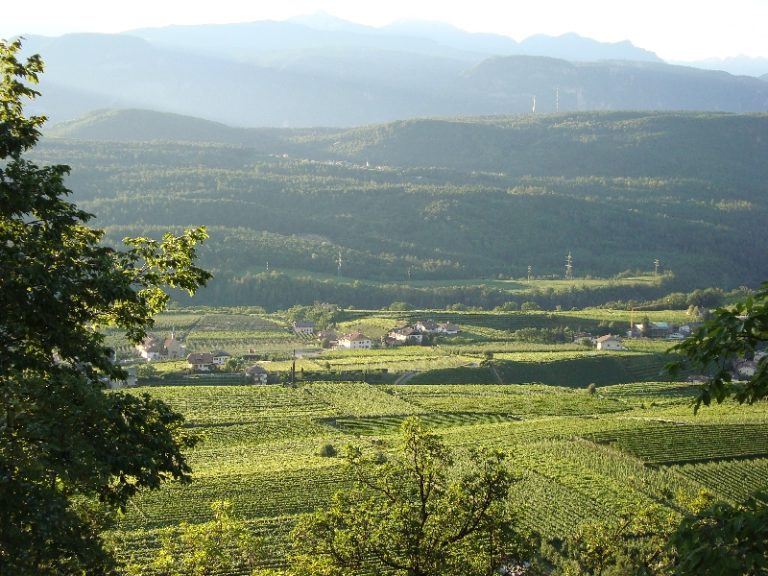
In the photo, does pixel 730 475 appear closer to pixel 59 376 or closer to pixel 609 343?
pixel 59 376

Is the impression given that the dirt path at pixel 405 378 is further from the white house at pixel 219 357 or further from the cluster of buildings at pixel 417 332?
the cluster of buildings at pixel 417 332

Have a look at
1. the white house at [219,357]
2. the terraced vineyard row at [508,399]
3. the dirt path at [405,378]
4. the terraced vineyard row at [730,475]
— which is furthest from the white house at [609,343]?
the terraced vineyard row at [730,475]

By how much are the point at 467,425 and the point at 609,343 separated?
A: 30908 mm

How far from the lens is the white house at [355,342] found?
7894 cm

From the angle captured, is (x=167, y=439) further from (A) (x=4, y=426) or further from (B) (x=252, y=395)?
(B) (x=252, y=395)

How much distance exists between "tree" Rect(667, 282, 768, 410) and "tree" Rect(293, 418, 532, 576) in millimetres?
5318

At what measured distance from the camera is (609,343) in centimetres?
7906

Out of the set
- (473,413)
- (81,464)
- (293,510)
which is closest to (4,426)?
(81,464)

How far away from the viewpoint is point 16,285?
32.3 feet

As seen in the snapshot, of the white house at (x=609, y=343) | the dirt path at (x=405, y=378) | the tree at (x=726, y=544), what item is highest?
the tree at (x=726, y=544)

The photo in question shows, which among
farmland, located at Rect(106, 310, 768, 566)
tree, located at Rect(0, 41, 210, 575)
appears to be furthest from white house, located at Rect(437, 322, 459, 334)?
tree, located at Rect(0, 41, 210, 575)

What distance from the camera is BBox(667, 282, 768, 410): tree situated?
292 inches

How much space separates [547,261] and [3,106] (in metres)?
143

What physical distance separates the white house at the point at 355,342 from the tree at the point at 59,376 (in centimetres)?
6717
